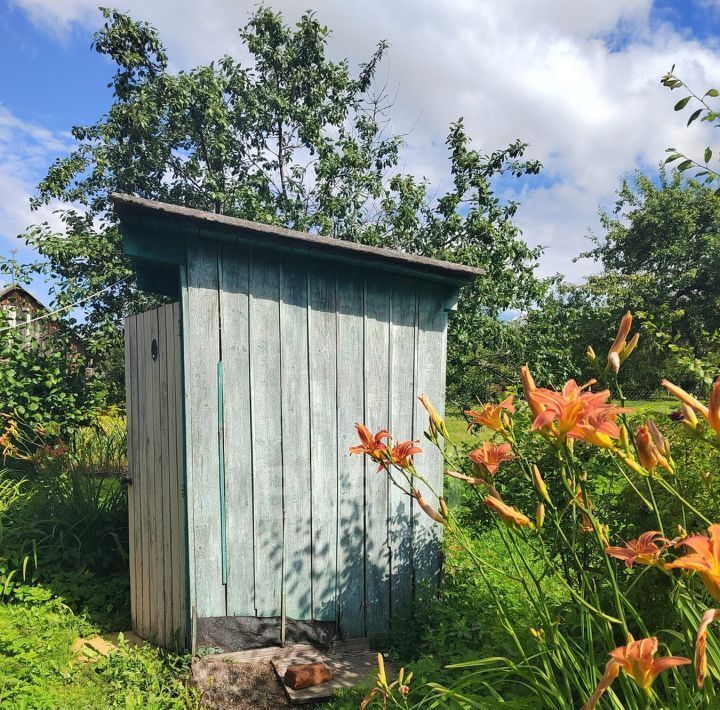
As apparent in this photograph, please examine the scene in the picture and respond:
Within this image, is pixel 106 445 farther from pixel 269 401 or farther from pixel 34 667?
pixel 269 401

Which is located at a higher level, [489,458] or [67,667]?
[489,458]

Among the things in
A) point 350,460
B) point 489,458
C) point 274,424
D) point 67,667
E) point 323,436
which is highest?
point 489,458

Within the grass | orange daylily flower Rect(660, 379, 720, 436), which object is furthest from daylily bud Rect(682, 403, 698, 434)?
the grass

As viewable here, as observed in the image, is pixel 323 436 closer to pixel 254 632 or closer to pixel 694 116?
pixel 254 632

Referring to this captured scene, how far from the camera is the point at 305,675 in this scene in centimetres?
274

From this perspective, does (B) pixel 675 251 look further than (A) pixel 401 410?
Yes

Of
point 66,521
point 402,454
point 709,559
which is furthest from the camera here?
point 66,521

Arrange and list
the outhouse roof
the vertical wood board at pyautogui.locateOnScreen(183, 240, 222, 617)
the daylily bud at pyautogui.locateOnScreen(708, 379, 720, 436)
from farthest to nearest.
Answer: the vertical wood board at pyautogui.locateOnScreen(183, 240, 222, 617) → the outhouse roof → the daylily bud at pyautogui.locateOnScreen(708, 379, 720, 436)

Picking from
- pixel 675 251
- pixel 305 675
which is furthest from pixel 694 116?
pixel 675 251

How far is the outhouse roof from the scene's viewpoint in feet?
8.89

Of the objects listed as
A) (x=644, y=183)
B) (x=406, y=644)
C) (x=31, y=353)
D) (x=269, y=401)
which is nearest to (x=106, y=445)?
(x=31, y=353)

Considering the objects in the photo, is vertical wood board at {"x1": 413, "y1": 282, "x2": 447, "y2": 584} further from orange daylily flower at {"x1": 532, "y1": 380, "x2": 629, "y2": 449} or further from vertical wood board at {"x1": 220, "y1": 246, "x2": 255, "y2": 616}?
orange daylily flower at {"x1": 532, "y1": 380, "x2": 629, "y2": 449}

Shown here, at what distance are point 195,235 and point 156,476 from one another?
1.60 meters

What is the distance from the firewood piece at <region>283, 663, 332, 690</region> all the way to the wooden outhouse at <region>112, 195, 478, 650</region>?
1.02 ft
